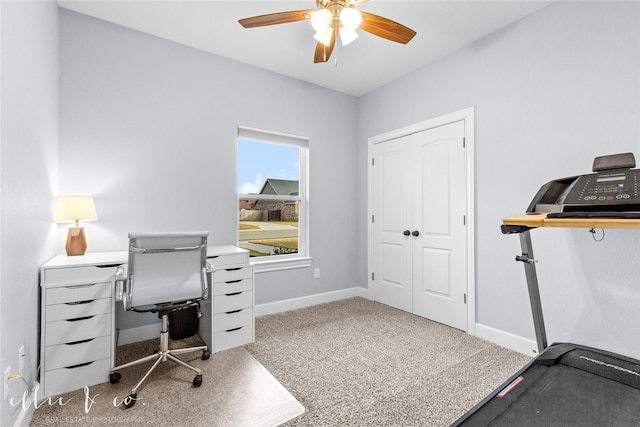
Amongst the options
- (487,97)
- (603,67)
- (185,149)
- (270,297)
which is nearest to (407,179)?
(487,97)

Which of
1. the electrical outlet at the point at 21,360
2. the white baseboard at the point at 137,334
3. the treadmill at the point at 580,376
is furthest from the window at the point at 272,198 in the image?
the treadmill at the point at 580,376

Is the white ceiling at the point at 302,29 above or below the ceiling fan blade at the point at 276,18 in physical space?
above

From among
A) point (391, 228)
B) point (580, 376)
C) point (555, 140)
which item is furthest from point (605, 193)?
point (391, 228)

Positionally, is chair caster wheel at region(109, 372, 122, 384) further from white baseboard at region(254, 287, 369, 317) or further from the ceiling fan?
the ceiling fan

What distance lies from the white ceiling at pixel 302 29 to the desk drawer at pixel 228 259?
1989 mm

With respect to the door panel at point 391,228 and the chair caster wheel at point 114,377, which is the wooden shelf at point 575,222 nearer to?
the door panel at point 391,228

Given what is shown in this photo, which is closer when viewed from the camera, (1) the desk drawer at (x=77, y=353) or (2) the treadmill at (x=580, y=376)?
(2) the treadmill at (x=580, y=376)

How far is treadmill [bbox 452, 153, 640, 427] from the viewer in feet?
3.65

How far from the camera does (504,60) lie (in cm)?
265

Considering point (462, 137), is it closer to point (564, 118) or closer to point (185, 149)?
point (564, 118)

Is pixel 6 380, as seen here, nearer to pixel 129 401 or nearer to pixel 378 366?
pixel 129 401

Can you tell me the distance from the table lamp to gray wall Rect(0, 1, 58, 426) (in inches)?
3.0

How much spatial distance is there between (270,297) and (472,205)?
7.60 ft

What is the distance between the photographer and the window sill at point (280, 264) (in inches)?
134
